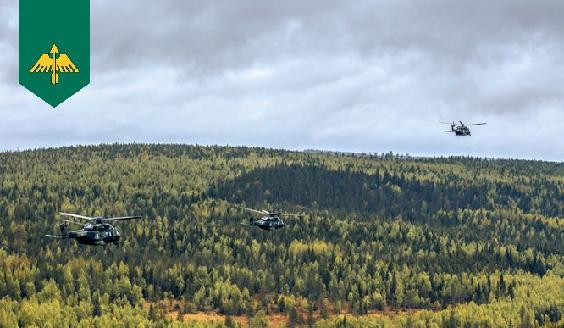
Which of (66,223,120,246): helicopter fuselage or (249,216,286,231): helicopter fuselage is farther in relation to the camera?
(249,216,286,231): helicopter fuselage

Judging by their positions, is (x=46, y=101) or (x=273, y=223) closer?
(x=46, y=101)

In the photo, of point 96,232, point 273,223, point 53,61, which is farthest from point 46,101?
point 273,223

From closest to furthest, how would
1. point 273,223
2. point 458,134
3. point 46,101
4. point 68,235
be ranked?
point 68,235
point 46,101
point 273,223
point 458,134

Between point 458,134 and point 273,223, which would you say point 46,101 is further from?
point 458,134

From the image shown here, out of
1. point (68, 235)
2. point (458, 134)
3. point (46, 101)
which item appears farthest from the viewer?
point (458, 134)

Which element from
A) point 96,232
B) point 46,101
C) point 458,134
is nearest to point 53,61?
point 46,101

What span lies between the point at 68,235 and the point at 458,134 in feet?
292

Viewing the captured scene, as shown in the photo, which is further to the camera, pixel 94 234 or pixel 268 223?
pixel 268 223

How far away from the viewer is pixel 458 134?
192 m

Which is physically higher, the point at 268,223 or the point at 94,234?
the point at 94,234

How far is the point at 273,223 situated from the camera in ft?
576

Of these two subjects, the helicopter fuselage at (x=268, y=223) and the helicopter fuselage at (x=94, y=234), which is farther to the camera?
the helicopter fuselage at (x=268, y=223)

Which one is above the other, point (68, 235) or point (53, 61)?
point (53, 61)

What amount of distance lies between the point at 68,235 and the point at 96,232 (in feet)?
14.3
